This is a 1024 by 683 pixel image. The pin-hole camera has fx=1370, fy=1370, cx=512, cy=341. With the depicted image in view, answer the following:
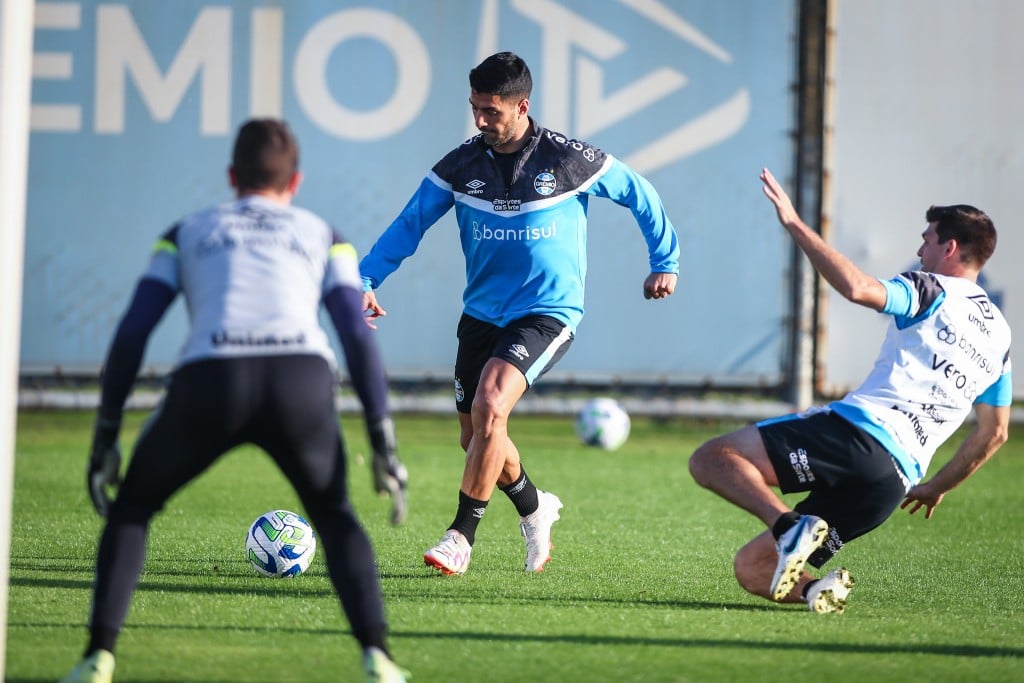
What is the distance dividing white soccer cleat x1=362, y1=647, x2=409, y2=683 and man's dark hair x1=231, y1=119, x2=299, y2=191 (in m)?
1.56

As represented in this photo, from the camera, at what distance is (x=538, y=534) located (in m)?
7.15

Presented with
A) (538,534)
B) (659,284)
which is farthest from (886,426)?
(538,534)

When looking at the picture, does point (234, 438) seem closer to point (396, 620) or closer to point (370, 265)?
point (396, 620)

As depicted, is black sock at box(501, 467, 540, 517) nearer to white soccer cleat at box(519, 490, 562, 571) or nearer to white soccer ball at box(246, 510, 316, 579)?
white soccer cleat at box(519, 490, 562, 571)

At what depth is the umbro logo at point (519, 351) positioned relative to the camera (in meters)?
6.80

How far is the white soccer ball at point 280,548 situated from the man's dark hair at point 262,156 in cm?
264

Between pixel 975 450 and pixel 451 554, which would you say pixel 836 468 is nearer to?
pixel 975 450

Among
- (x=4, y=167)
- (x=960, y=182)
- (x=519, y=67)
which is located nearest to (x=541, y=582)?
(x=519, y=67)

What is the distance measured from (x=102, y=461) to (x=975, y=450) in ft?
13.0

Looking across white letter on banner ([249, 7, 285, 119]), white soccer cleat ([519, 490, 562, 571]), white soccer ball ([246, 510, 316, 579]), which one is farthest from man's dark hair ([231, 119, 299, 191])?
white letter on banner ([249, 7, 285, 119])

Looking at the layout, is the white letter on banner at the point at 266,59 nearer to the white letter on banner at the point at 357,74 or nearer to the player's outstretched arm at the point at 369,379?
the white letter on banner at the point at 357,74

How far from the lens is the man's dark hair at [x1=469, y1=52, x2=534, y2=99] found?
6910mm

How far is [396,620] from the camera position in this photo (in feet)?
18.8

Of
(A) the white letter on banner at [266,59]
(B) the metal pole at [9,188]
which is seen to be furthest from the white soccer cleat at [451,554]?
(A) the white letter on banner at [266,59]
